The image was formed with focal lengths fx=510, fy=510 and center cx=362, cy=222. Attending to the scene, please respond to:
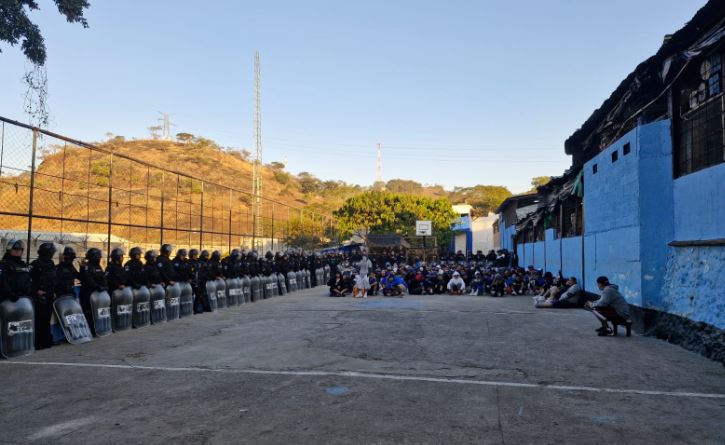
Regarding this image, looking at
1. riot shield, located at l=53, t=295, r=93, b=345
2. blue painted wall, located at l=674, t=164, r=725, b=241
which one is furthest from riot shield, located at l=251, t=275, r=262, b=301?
blue painted wall, located at l=674, t=164, r=725, b=241

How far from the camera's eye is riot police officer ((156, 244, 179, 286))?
42.1 ft

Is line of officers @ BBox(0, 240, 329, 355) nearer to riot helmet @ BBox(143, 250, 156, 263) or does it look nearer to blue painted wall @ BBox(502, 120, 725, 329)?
riot helmet @ BBox(143, 250, 156, 263)

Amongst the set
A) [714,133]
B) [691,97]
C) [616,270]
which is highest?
[691,97]

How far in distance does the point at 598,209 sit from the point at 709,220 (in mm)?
5846

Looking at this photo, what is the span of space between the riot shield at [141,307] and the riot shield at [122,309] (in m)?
0.26

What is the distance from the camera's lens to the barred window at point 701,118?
8328mm

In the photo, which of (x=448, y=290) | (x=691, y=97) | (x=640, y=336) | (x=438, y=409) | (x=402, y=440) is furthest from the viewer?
(x=448, y=290)

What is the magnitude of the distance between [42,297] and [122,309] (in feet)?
6.47

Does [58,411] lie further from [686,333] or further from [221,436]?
[686,333]

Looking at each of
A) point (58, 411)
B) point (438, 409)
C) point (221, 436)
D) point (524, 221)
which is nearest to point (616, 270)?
point (438, 409)

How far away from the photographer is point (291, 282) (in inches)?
880

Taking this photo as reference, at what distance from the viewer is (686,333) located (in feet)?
28.7

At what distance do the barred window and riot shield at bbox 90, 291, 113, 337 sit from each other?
37.3 ft

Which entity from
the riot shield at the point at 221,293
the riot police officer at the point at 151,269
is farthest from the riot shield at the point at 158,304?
the riot shield at the point at 221,293
